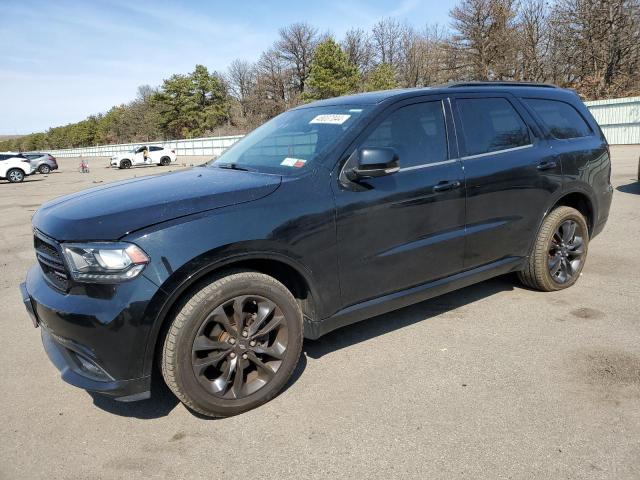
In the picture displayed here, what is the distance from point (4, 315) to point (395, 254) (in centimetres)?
391

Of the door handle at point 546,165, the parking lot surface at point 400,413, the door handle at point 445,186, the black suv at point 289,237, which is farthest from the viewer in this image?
the door handle at point 546,165

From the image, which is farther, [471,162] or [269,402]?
[471,162]

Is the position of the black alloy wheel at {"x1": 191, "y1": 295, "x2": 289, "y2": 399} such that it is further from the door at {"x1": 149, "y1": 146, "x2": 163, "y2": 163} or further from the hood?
the door at {"x1": 149, "y1": 146, "x2": 163, "y2": 163}

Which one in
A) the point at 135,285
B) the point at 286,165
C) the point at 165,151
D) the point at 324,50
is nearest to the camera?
the point at 135,285

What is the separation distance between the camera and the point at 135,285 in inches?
95.5

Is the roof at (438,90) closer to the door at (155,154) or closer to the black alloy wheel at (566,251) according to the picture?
the black alloy wheel at (566,251)

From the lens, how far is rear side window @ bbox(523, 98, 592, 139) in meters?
4.30

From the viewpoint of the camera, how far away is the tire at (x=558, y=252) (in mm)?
4273

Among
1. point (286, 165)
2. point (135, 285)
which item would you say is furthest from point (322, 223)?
point (135, 285)

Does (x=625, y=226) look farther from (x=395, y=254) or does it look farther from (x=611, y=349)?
(x=395, y=254)

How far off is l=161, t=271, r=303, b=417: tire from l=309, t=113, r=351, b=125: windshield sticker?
125cm

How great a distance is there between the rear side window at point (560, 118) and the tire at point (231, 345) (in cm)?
293

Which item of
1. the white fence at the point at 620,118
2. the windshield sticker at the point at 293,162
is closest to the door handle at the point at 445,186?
the windshield sticker at the point at 293,162

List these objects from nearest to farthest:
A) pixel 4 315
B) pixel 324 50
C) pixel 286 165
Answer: pixel 286 165 → pixel 4 315 → pixel 324 50
